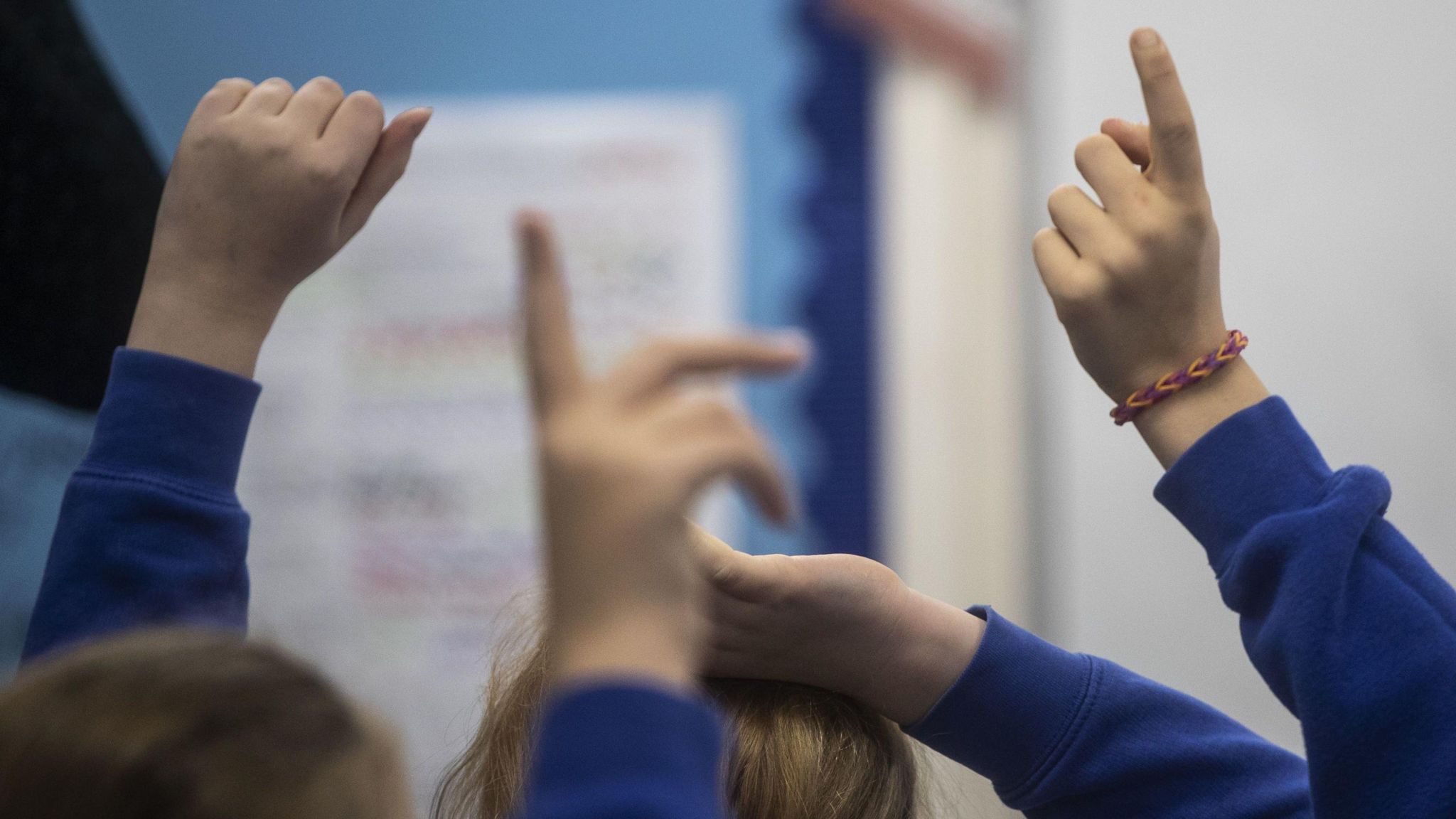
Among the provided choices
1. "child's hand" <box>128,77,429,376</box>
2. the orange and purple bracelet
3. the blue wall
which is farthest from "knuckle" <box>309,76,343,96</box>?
the blue wall

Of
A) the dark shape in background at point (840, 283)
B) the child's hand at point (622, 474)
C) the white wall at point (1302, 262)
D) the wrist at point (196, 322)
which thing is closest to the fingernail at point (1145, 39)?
the child's hand at point (622, 474)

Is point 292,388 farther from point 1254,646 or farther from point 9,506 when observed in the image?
point 1254,646

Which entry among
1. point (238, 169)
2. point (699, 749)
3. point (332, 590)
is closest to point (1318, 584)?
point (699, 749)

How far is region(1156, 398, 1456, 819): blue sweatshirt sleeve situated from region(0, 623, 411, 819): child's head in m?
0.30

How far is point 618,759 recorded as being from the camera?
0.26 m

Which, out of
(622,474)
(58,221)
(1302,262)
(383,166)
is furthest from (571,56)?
(622,474)

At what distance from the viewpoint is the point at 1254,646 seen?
16.0 inches

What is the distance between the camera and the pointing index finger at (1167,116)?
0.40 metres

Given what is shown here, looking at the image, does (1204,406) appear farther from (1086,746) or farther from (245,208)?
(245,208)

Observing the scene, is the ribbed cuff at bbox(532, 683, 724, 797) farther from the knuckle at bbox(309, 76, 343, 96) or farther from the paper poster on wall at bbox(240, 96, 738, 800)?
the paper poster on wall at bbox(240, 96, 738, 800)

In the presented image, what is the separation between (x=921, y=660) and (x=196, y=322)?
0.33 meters

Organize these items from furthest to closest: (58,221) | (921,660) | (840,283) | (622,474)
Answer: (840,283), (58,221), (921,660), (622,474)

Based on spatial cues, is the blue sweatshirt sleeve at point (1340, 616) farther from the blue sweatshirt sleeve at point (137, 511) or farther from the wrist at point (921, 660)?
the blue sweatshirt sleeve at point (137, 511)

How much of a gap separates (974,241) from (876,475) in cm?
31
